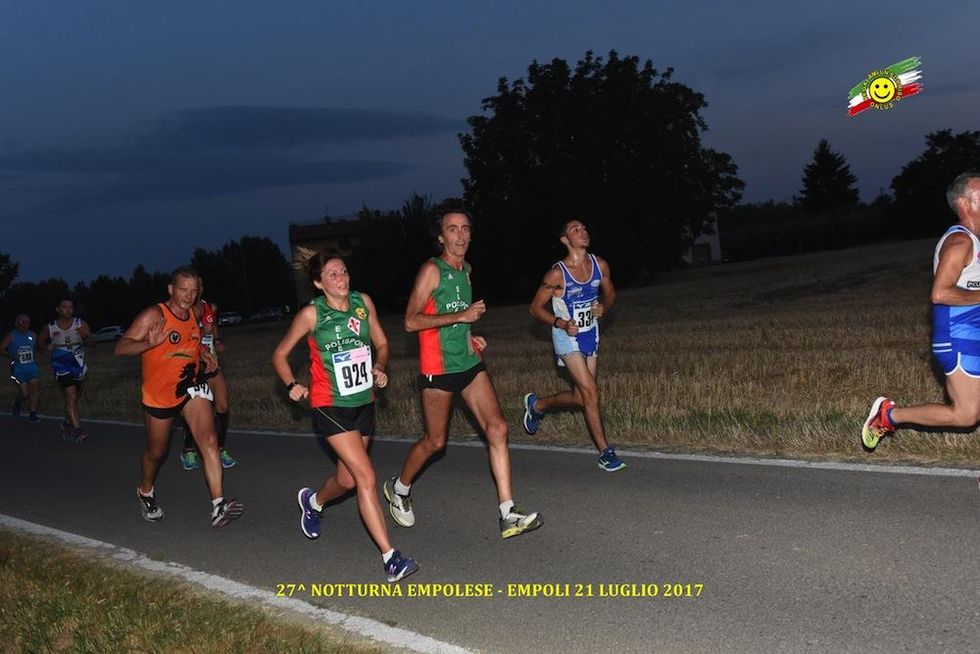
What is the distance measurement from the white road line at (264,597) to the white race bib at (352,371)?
1.25 meters

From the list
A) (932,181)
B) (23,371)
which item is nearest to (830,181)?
(932,181)

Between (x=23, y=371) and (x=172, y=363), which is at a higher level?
(x=172, y=363)

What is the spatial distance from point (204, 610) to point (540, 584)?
1.81m

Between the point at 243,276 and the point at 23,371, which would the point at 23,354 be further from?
the point at 243,276

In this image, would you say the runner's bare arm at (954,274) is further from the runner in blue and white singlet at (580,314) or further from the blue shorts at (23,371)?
the blue shorts at (23,371)

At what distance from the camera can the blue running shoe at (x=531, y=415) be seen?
34.7 feet

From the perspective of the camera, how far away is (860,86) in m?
9.13

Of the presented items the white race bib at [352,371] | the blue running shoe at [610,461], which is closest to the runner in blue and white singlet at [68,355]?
the blue running shoe at [610,461]

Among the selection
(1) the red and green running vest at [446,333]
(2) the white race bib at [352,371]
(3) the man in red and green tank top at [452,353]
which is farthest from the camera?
(1) the red and green running vest at [446,333]

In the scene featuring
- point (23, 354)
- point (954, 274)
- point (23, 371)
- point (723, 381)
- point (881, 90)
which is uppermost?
point (881, 90)

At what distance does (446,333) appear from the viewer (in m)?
7.04

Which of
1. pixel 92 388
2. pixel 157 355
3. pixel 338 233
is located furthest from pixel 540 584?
pixel 338 233

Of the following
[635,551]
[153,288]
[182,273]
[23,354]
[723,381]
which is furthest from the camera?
[153,288]

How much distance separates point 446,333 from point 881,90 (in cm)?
453
